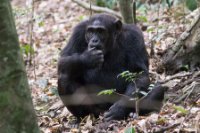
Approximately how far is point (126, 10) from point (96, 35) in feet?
5.88

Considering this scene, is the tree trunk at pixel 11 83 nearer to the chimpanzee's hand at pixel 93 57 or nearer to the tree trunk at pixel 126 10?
the chimpanzee's hand at pixel 93 57

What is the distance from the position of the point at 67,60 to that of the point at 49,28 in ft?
22.6

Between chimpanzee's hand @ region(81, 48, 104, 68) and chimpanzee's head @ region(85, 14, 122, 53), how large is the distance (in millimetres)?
86

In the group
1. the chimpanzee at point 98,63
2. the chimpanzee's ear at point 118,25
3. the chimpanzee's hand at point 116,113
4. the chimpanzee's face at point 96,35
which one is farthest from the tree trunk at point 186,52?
the chimpanzee's hand at point 116,113

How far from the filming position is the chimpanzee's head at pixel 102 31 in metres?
6.57

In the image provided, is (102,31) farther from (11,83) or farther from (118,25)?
(11,83)

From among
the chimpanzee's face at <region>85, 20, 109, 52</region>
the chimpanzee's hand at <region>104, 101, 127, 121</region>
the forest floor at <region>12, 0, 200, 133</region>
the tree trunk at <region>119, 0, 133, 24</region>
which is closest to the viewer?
the forest floor at <region>12, 0, 200, 133</region>

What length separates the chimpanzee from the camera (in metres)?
6.57

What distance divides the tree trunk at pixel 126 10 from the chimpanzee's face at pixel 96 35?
157cm

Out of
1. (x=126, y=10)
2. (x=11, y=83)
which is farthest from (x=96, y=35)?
(x=11, y=83)

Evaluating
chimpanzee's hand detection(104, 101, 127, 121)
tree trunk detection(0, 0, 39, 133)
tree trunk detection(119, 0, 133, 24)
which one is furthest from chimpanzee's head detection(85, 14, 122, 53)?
tree trunk detection(0, 0, 39, 133)

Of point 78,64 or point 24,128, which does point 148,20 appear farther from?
point 24,128

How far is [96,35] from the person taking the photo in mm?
6672

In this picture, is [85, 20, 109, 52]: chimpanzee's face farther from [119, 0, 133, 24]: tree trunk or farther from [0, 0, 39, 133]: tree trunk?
[0, 0, 39, 133]: tree trunk
